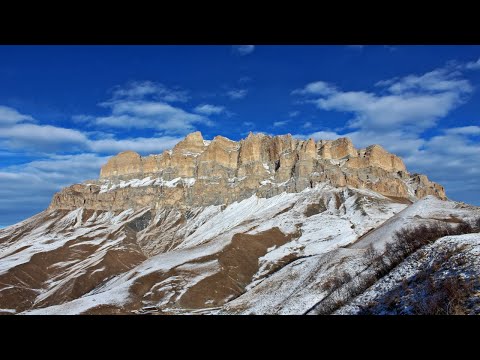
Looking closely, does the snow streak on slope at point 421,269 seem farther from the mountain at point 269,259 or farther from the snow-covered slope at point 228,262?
the snow-covered slope at point 228,262

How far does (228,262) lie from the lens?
97.1 m

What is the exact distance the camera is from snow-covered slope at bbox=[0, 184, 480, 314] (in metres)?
69.4

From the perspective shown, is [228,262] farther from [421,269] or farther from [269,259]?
[421,269]

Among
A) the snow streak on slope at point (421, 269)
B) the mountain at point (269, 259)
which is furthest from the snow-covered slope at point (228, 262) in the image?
the snow streak on slope at point (421, 269)

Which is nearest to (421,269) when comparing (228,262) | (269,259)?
(228,262)

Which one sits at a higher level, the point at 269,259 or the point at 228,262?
the point at 269,259

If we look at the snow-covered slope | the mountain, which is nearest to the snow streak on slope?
the mountain

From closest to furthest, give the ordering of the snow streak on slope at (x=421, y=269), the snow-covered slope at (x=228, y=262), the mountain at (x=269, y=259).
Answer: the snow streak on slope at (x=421, y=269) < the mountain at (x=269, y=259) < the snow-covered slope at (x=228, y=262)

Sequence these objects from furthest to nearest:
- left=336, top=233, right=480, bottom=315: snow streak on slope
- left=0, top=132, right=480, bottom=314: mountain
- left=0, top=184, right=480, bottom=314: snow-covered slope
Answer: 1. left=0, top=184, right=480, bottom=314: snow-covered slope
2. left=0, top=132, right=480, bottom=314: mountain
3. left=336, top=233, right=480, bottom=315: snow streak on slope

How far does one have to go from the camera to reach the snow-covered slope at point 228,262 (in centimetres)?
6944

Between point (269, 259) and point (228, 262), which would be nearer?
point (228, 262)

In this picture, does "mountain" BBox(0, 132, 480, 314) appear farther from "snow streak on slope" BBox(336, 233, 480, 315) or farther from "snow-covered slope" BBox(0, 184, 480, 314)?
"snow-covered slope" BBox(0, 184, 480, 314)
